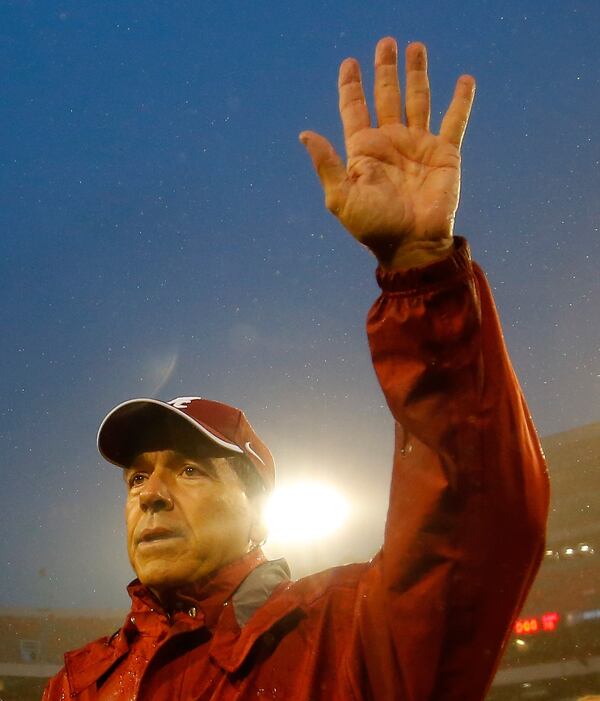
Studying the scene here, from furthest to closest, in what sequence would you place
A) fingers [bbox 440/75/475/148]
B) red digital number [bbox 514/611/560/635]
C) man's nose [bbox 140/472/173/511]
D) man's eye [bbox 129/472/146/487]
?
red digital number [bbox 514/611/560/635] < man's eye [bbox 129/472/146/487] < man's nose [bbox 140/472/173/511] < fingers [bbox 440/75/475/148]

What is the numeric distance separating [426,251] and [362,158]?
32cm

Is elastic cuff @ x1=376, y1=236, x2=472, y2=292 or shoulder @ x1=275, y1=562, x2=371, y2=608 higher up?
elastic cuff @ x1=376, y1=236, x2=472, y2=292

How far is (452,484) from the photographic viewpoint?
1532 mm

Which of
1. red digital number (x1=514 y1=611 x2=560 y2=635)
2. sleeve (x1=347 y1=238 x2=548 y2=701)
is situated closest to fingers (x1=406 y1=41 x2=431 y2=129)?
sleeve (x1=347 y1=238 x2=548 y2=701)

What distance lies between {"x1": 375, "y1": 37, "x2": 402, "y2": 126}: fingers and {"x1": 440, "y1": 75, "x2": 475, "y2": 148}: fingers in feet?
0.44

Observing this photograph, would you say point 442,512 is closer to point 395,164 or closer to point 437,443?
point 437,443

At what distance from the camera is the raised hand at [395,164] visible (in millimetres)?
1614

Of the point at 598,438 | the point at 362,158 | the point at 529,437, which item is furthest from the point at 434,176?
the point at 598,438

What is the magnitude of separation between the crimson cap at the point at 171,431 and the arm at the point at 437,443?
1.04 meters

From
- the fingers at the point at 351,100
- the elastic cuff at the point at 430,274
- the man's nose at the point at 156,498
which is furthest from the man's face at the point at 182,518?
the fingers at the point at 351,100

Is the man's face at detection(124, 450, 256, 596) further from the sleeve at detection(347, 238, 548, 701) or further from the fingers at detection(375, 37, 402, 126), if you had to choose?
the fingers at detection(375, 37, 402, 126)

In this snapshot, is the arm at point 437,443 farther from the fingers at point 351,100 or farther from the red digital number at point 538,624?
the red digital number at point 538,624

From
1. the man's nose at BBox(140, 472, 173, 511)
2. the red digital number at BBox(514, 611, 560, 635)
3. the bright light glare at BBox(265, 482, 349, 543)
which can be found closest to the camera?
the man's nose at BBox(140, 472, 173, 511)

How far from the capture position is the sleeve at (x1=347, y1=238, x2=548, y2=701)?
1.50m
